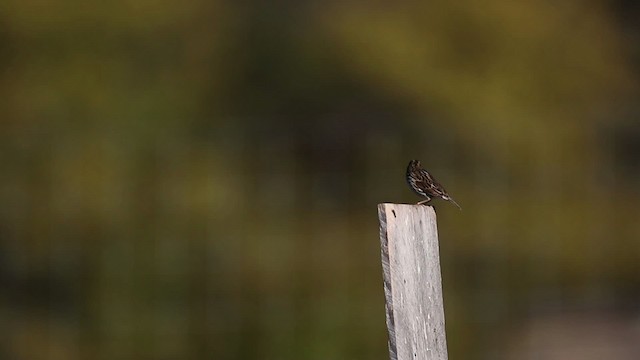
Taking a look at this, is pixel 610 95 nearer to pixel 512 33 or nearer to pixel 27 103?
pixel 512 33

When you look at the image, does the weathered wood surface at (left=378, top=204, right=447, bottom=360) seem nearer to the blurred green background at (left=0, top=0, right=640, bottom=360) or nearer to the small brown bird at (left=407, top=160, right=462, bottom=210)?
the small brown bird at (left=407, top=160, right=462, bottom=210)

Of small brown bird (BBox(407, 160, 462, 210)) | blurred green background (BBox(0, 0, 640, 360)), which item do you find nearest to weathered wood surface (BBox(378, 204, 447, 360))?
small brown bird (BBox(407, 160, 462, 210))

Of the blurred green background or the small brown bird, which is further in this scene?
the blurred green background

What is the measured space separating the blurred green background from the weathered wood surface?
4.64 m

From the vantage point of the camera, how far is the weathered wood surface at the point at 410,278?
2.63 m

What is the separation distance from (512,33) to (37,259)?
3.45m

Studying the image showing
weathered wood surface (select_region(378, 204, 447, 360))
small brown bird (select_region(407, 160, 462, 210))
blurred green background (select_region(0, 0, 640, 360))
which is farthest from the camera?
blurred green background (select_region(0, 0, 640, 360))

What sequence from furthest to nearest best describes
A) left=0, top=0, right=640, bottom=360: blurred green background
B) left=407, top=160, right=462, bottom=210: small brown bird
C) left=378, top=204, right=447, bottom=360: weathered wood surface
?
left=0, top=0, right=640, bottom=360: blurred green background, left=407, top=160, right=462, bottom=210: small brown bird, left=378, top=204, right=447, bottom=360: weathered wood surface

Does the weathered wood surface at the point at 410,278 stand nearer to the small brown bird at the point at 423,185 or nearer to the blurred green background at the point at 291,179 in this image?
the small brown bird at the point at 423,185

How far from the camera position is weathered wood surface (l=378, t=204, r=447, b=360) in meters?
2.63

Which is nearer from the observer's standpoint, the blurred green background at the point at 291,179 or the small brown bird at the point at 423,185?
the small brown bird at the point at 423,185

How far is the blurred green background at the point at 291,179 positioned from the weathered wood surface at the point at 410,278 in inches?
183

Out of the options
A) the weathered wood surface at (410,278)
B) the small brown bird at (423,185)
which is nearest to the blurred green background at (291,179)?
the small brown bird at (423,185)

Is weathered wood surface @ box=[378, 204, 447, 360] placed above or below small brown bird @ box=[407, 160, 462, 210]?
below
